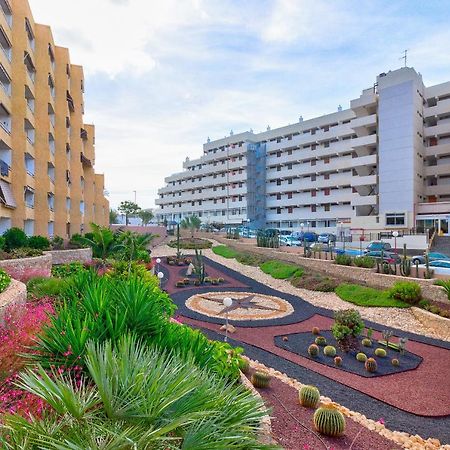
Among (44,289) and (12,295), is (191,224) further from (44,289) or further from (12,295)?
(12,295)

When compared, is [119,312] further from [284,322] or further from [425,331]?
[425,331]

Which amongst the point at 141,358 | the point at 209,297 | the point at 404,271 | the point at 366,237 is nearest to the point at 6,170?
the point at 209,297

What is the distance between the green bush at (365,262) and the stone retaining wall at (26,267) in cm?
1941

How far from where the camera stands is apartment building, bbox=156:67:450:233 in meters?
46.0

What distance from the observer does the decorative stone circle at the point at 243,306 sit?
736 inches

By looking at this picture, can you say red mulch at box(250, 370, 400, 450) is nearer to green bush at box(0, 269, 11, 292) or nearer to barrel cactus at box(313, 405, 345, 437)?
barrel cactus at box(313, 405, 345, 437)

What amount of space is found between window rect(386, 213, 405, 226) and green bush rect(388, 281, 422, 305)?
28.8 metres

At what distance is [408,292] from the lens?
18766 mm

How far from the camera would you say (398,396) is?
32.7 ft

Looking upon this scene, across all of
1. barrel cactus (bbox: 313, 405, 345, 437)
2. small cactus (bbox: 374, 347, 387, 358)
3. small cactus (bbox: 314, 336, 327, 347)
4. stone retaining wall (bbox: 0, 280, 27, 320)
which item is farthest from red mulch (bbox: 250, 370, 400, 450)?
stone retaining wall (bbox: 0, 280, 27, 320)

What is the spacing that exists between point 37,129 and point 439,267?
32.8 m

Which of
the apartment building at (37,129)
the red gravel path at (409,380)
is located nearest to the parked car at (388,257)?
the red gravel path at (409,380)

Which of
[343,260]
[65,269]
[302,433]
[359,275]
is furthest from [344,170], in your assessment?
[302,433]

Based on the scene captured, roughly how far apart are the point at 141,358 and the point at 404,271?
812 inches
